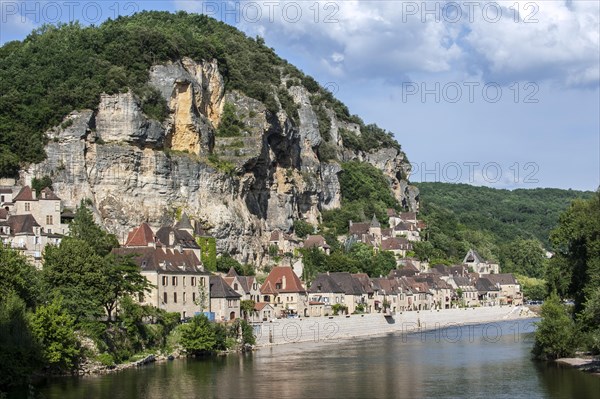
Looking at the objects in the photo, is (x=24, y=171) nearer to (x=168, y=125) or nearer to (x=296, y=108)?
(x=168, y=125)

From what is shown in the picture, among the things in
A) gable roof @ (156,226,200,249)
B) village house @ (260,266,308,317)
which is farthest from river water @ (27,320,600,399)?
village house @ (260,266,308,317)

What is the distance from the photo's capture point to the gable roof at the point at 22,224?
85.1m

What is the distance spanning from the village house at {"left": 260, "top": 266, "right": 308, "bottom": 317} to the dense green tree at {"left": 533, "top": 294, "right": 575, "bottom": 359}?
121ft

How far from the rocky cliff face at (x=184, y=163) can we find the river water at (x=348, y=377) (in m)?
29.8

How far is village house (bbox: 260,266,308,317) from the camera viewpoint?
98.1 m

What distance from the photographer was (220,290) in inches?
3295

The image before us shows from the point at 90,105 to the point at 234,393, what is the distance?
5584 centimetres

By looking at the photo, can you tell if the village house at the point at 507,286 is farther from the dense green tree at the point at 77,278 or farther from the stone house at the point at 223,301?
the dense green tree at the point at 77,278

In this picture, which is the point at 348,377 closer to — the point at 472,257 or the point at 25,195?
the point at 25,195

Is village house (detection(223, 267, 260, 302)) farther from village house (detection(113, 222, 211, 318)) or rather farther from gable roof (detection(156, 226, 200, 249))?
village house (detection(113, 222, 211, 318))

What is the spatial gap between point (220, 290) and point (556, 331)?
103ft

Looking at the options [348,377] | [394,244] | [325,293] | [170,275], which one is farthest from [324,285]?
[348,377]

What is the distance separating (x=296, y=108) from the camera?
15488 centimetres

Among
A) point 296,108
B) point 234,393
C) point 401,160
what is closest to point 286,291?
point 234,393
